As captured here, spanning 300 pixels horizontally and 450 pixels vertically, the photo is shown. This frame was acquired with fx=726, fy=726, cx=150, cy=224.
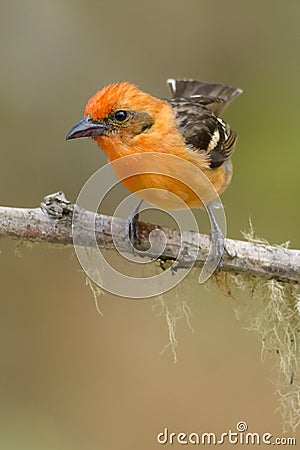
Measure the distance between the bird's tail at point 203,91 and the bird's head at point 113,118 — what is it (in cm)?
159

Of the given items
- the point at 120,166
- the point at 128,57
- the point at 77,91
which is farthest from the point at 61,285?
the point at 120,166

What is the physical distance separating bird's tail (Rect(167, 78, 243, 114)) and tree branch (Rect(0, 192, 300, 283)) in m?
1.78

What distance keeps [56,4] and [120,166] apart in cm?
406

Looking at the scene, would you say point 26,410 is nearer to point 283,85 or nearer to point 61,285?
point 61,285

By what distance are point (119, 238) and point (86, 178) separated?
3.45 metres

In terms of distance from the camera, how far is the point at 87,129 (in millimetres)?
3723

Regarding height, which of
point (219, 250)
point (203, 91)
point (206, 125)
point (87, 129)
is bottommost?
point (219, 250)

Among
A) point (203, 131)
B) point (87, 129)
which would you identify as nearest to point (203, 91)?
point (203, 131)

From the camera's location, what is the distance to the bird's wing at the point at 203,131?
162 inches

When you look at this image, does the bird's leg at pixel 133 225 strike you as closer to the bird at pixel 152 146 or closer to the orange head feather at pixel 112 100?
the bird at pixel 152 146

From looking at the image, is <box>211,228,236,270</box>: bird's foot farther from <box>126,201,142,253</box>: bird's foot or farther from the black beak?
the black beak

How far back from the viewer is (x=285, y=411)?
3.86 m

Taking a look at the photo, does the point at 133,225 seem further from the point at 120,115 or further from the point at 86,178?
the point at 86,178

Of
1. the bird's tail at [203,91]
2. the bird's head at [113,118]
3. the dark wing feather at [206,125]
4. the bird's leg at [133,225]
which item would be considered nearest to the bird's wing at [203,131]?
the dark wing feather at [206,125]
